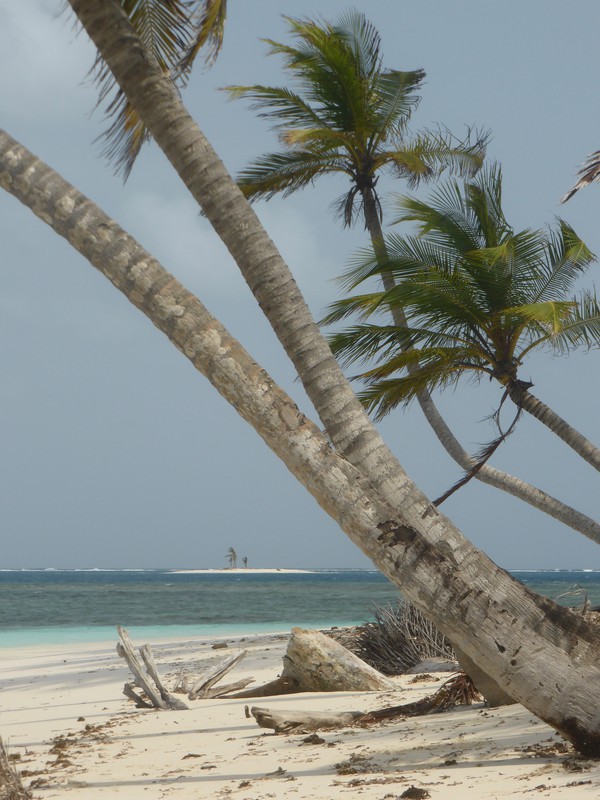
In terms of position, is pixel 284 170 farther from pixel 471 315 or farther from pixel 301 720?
pixel 301 720

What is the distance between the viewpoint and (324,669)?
8578 mm

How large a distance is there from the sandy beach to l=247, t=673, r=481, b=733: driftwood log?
0.15 m

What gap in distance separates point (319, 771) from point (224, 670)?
15.2 ft

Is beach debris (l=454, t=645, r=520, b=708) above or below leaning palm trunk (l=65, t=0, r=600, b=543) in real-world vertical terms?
below

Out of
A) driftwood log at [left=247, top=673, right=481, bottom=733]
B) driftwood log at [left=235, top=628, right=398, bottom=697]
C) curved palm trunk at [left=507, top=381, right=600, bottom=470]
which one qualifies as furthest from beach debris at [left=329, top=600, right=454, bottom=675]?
driftwood log at [left=247, top=673, right=481, bottom=733]

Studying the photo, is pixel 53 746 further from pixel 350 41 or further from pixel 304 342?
pixel 350 41

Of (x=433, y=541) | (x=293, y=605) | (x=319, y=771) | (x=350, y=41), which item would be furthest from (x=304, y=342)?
(x=293, y=605)

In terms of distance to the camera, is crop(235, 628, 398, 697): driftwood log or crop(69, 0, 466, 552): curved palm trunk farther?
crop(235, 628, 398, 697): driftwood log

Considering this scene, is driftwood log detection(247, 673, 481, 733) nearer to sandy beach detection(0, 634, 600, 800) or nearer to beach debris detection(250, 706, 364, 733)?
beach debris detection(250, 706, 364, 733)

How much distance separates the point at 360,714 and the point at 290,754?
3.76 feet

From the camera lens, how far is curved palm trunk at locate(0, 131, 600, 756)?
14.2ft

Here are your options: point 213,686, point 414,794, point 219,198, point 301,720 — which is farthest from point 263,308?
point 213,686

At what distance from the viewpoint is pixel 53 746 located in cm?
668

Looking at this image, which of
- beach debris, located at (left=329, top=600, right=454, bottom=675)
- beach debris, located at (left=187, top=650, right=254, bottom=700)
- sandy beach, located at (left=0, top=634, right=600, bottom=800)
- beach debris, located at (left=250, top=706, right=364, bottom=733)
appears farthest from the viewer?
beach debris, located at (left=329, top=600, right=454, bottom=675)
